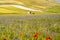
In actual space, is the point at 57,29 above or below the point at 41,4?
above

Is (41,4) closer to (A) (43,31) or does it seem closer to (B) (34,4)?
(B) (34,4)

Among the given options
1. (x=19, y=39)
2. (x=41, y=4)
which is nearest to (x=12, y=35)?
(x=19, y=39)

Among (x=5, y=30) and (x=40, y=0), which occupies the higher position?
(x=5, y=30)

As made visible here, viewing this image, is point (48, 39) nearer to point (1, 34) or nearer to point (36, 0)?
point (1, 34)

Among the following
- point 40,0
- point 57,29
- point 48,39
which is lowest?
point 40,0

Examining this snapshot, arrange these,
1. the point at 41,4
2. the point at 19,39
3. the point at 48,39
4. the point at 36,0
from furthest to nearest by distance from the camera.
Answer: the point at 36,0 → the point at 41,4 → the point at 19,39 → the point at 48,39

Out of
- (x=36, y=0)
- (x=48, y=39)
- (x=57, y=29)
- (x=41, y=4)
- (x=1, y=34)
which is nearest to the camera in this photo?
(x=48, y=39)

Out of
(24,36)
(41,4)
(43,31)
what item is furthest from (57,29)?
(41,4)

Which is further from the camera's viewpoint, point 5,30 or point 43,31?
point 5,30

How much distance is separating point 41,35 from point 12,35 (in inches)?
27.3

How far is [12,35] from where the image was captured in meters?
5.34

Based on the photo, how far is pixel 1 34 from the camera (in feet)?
17.9

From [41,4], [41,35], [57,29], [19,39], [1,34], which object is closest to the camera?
[19,39]

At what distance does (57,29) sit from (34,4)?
79442mm
